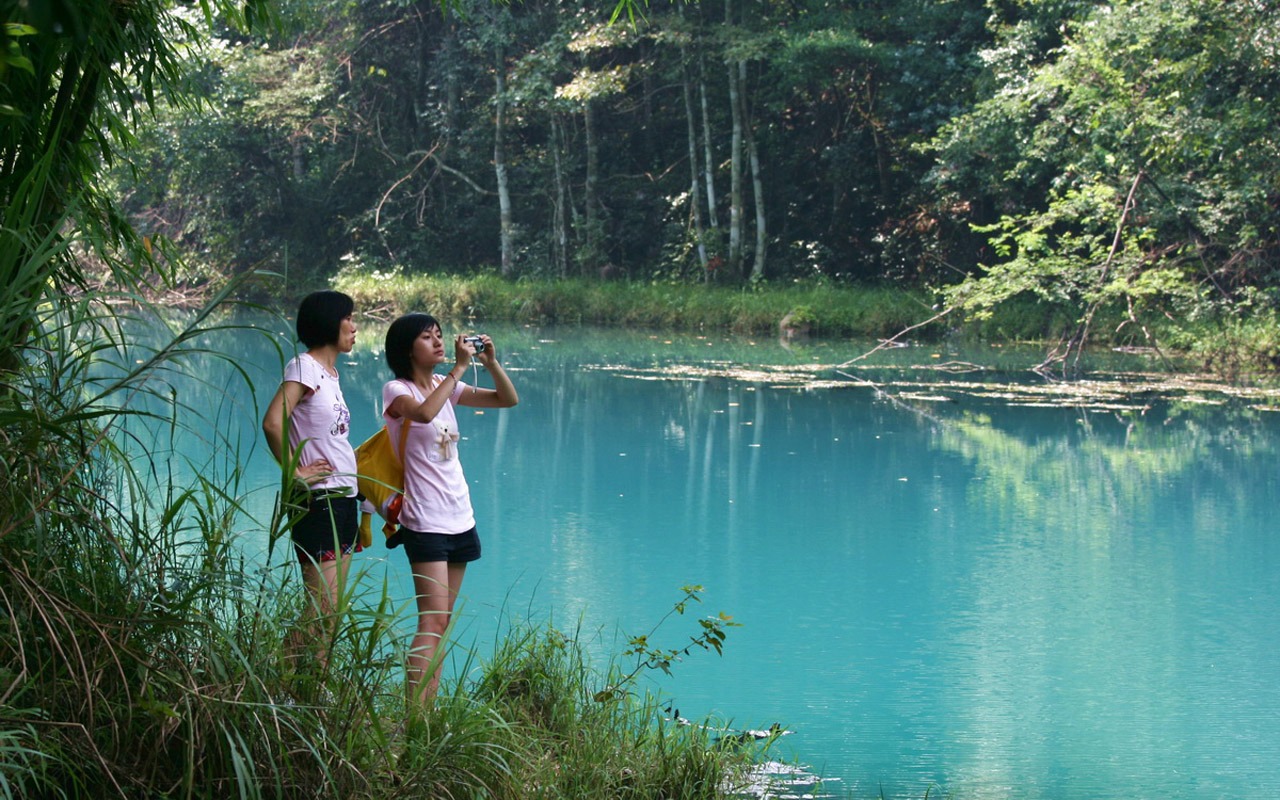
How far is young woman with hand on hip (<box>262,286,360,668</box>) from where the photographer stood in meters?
3.39

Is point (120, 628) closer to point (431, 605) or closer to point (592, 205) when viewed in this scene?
point (431, 605)

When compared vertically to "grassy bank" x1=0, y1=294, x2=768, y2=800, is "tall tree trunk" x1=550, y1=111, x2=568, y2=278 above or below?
above

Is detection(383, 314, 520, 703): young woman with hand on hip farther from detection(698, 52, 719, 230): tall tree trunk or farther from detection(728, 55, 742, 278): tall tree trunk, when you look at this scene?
detection(698, 52, 719, 230): tall tree trunk

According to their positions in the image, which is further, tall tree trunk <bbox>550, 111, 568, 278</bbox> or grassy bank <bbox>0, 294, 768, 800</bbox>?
tall tree trunk <bbox>550, 111, 568, 278</bbox>

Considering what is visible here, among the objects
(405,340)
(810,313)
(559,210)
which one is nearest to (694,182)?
(559,210)

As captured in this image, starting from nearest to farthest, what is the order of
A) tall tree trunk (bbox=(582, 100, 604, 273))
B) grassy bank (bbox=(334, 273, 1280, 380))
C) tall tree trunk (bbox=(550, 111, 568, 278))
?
grassy bank (bbox=(334, 273, 1280, 380)) → tall tree trunk (bbox=(582, 100, 604, 273)) → tall tree trunk (bbox=(550, 111, 568, 278))

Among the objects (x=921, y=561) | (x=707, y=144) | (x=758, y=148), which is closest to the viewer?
(x=921, y=561)

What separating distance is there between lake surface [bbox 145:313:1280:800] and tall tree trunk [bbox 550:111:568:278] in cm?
1237

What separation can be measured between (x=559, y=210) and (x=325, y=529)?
23.2 metres

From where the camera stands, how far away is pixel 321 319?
3.59 m

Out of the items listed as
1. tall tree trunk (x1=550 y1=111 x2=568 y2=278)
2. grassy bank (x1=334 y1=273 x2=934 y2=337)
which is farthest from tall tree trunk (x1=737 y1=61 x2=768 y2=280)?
tall tree trunk (x1=550 y1=111 x2=568 y2=278)

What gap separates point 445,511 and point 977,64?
19.5 metres

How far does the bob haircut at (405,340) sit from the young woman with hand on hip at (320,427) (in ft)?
0.38

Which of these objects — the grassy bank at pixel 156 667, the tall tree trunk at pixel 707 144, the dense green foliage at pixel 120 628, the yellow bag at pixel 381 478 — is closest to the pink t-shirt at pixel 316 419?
the yellow bag at pixel 381 478
